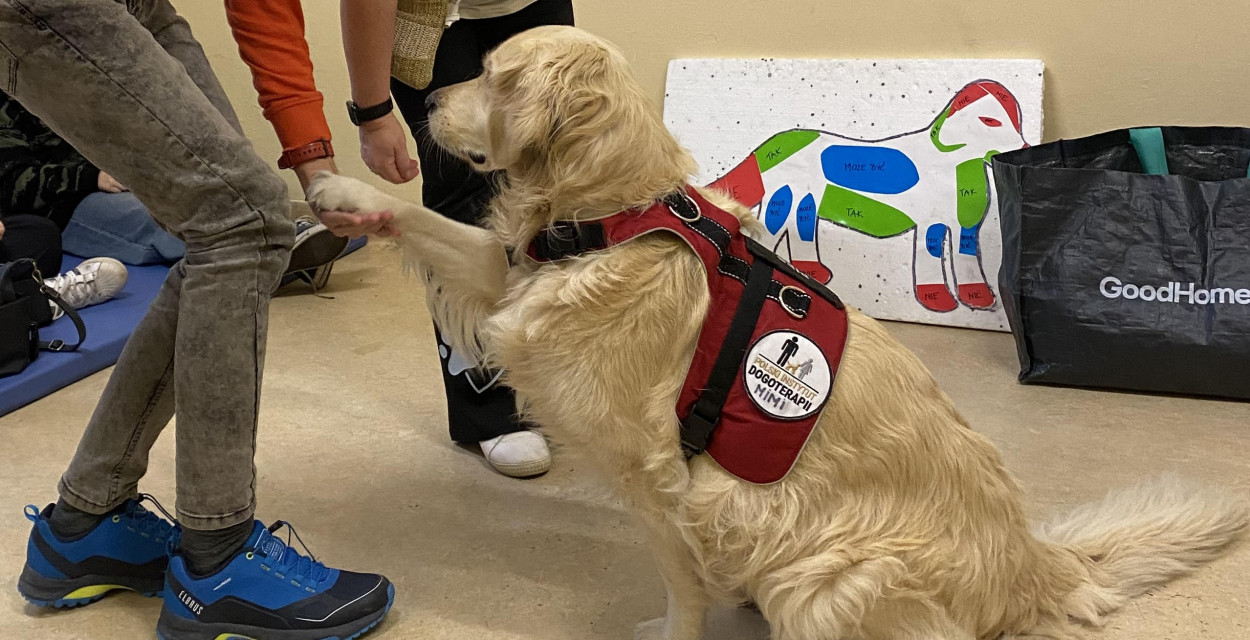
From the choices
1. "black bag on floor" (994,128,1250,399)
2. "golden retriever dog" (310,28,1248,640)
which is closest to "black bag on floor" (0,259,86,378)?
"golden retriever dog" (310,28,1248,640)

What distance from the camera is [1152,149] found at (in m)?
2.50

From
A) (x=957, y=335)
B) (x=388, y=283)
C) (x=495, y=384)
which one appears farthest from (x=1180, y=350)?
(x=388, y=283)

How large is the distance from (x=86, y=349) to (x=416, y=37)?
1575 mm

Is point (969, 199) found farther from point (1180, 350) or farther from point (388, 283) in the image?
point (388, 283)

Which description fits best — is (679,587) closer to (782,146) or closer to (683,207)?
(683,207)

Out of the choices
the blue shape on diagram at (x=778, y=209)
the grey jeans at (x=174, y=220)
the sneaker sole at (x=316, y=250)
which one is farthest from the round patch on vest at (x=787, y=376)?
the sneaker sole at (x=316, y=250)

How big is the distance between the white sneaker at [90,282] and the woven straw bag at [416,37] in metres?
1.78

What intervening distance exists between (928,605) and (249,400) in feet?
3.41

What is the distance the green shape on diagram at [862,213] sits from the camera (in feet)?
9.66

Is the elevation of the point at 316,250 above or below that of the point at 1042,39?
below

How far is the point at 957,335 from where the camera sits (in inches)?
110

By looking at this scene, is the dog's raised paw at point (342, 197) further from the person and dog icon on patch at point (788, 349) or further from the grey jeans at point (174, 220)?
the person and dog icon on patch at point (788, 349)

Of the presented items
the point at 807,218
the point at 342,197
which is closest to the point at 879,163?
the point at 807,218

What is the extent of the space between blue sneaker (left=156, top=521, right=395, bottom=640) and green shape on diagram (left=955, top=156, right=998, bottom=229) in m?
2.16
